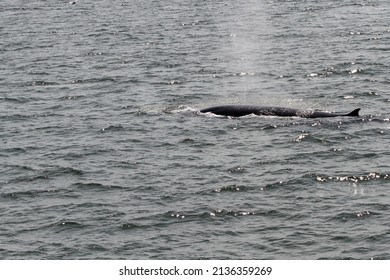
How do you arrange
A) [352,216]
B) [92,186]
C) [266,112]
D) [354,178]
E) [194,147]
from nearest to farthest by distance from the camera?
[352,216], [354,178], [92,186], [194,147], [266,112]

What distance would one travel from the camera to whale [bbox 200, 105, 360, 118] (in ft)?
178

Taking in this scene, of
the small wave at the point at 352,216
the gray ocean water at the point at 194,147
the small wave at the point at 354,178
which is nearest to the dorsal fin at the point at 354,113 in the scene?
the gray ocean water at the point at 194,147

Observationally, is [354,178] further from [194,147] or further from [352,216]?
[194,147]

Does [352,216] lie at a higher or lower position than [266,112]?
lower

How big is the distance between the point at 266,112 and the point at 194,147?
7140 mm

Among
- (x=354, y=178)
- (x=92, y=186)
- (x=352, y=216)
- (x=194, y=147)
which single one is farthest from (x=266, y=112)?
(x=352, y=216)

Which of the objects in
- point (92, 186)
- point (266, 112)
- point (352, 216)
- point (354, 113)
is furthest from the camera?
point (266, 112)

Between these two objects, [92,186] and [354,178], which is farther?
[92,186]

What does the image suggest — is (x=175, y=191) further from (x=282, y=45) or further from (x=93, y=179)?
(x=282, y=45)

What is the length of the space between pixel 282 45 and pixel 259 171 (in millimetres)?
37445

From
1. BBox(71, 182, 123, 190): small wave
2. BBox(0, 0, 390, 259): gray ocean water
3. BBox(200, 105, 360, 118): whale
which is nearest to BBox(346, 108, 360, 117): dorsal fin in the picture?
BBox(200, 105, 360, 118): whale

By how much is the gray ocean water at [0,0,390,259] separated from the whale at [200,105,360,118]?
74 centimetres

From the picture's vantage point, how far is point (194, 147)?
5072cm
